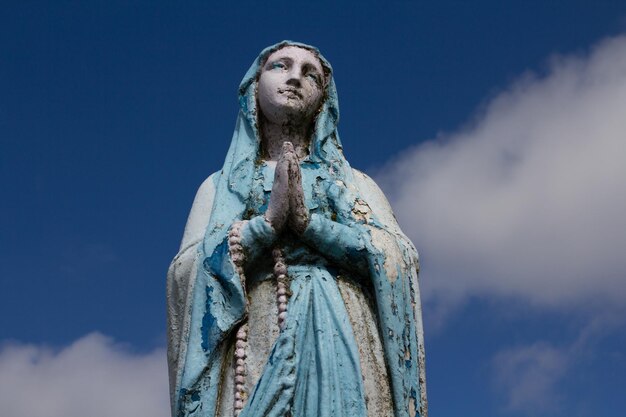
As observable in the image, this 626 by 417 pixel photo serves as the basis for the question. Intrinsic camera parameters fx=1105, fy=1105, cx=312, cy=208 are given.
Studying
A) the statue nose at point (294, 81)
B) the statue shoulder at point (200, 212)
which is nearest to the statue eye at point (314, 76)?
the statue nose at point (294, 81)

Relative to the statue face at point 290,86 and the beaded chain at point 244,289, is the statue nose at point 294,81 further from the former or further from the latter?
the beaded chain at point 244,289

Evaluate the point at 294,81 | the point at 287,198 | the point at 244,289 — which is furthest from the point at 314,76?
the point at 244,289

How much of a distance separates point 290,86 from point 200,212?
3.99ft

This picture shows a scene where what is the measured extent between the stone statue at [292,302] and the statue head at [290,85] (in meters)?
0.41

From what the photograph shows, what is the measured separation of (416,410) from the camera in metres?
7.56

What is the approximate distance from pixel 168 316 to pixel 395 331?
165cm

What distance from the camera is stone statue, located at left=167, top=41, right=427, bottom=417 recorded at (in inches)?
285

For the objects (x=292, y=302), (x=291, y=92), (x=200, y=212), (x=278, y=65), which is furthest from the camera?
(x=278, y=65)

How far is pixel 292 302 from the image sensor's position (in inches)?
296

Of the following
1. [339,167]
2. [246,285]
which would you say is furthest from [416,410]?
[339,167]

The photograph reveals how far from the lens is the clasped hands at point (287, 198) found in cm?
759

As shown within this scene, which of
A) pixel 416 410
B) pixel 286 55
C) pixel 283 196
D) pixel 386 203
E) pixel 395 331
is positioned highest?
pixel 286 55

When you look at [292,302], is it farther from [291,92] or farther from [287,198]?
[291,92]

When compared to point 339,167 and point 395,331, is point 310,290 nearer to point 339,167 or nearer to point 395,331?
point 395,331
